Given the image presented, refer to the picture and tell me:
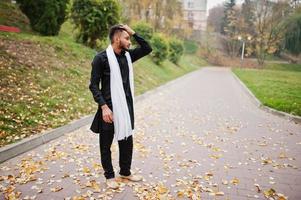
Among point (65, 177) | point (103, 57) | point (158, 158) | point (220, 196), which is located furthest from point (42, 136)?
point (220, 196)

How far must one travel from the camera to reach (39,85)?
346 inches

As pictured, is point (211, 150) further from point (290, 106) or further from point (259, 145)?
point (290, 106)

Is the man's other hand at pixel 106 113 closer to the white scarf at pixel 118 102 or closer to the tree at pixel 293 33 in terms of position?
the white scarf at pixel 118 102

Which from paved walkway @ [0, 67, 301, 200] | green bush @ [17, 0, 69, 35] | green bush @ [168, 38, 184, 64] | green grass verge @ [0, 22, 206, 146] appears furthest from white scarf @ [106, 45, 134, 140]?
green bush @ [168, 38, 184, 64]

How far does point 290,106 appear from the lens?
1076cm

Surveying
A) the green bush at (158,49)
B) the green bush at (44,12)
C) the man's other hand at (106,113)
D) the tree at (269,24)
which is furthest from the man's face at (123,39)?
the tree at (269,24)

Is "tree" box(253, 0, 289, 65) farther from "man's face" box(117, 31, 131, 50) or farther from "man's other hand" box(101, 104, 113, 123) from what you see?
"man's other hand" box(101, 104, 113, 123)

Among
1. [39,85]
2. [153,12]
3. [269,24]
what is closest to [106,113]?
[39,85]

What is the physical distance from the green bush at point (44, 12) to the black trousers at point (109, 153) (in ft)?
34.2

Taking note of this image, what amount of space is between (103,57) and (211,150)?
3391mm

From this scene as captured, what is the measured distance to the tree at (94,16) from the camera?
47.8 ft

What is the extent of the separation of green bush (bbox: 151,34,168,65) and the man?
20.1m

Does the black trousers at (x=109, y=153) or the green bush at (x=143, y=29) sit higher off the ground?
the green bush at (x=143, y=29)

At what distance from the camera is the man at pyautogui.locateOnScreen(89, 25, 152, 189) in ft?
13.5
